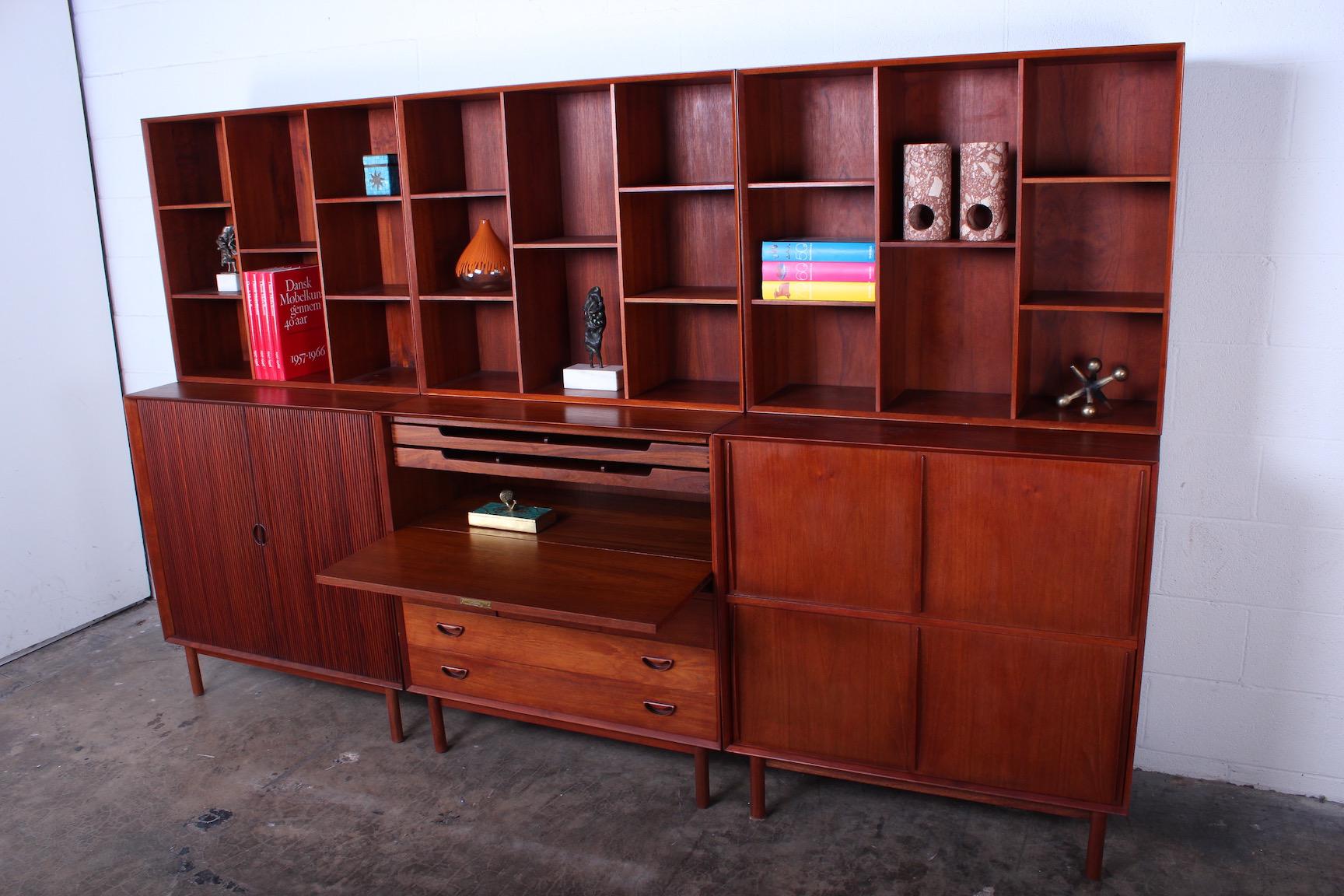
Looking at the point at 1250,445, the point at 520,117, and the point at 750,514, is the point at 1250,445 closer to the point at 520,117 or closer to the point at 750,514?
the point at 750,514

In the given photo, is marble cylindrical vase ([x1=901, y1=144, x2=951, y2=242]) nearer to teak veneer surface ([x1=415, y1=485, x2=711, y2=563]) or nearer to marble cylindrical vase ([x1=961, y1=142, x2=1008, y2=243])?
marble cylindrical vase ([x1=961, y1=142, x2=1008, y2=243])

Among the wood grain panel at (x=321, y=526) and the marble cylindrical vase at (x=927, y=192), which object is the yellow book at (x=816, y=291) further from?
the wood grain panel at (x=321, y=526)

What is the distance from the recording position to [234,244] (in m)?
3.55

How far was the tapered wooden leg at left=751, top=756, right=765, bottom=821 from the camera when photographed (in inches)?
110

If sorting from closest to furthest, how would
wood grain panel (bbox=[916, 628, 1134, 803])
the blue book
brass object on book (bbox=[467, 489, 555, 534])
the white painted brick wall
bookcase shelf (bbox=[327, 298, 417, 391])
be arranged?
wood grain panel (bbox=[916, 628, 1134, 803])
the white painted brick wall
the blue book
brass object on book (bbox=[467, 489, 555, 534])
bookcase shelf (bbox=[327, 298, 417, 391])

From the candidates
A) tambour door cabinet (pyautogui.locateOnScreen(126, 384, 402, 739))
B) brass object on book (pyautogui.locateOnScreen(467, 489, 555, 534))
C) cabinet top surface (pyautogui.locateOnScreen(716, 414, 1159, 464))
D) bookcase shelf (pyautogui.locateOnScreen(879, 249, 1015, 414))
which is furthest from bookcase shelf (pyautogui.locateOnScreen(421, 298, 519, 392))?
bookcase shelf (pyautogui.locateOnScreen(879, 249, 1015, 414))

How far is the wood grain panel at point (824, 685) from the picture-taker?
2.60m

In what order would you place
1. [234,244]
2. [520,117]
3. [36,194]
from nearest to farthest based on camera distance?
[520,117]
[234,244]
[36,194]

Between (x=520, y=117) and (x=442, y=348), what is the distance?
0.74 metres

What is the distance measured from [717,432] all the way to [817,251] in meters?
0.53

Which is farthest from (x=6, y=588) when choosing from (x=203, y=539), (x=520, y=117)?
(x=520, y=117)

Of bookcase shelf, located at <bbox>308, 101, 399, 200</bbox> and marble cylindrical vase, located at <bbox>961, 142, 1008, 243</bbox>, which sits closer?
marble cylindrical vase, located at <bbox>961, 142, 1008, 243</bbox>

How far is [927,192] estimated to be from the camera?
2592 mm

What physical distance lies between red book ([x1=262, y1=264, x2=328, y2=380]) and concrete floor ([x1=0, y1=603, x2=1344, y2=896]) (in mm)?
1118
